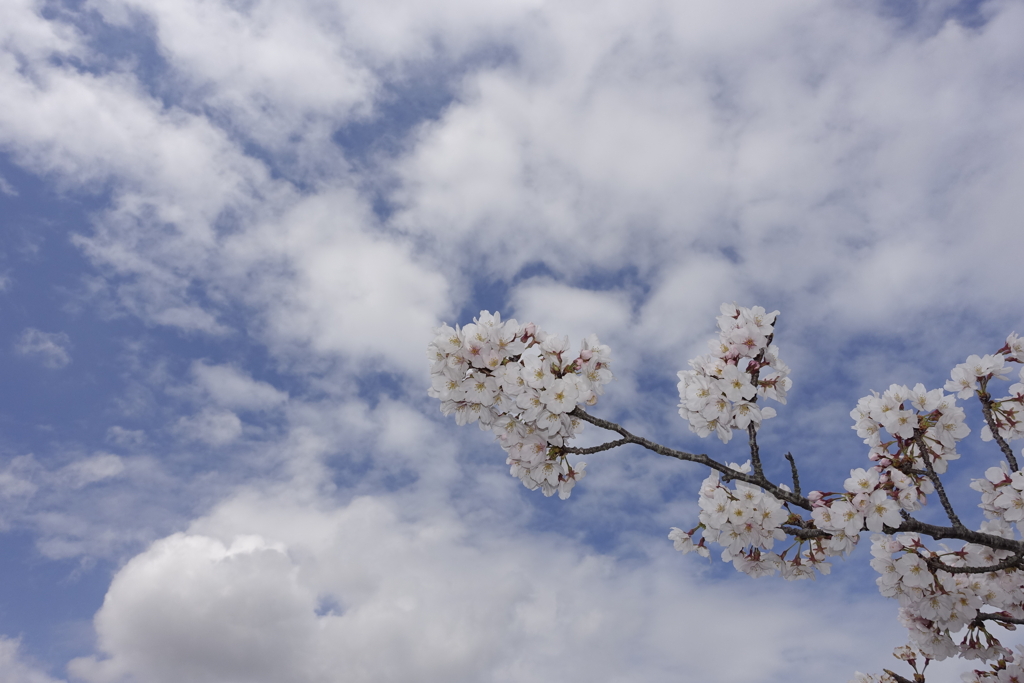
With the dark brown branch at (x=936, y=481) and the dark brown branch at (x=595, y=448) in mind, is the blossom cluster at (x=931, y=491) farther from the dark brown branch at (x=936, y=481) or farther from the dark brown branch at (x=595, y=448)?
the dark brown branch at (x=595, y=448)

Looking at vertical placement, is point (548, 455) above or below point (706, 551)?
above

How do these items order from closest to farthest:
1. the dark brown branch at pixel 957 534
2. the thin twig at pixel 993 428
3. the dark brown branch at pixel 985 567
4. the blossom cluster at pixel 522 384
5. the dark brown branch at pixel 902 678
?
the dark brown branch at pixel 985 567 → the dark brown branch at pixel 957 534 → the blossom cluster at pixel 522 384 → the thin twig at pixel 993 428 → the dark brown branch at pixel 902 678

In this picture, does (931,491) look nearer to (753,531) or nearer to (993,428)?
(993,428)

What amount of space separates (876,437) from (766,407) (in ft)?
9.02

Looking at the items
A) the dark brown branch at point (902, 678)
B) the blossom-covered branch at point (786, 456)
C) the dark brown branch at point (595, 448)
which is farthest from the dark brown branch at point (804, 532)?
the dark brown branch at point (902, 678)

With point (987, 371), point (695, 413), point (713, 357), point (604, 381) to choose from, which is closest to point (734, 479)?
point (695, 413)

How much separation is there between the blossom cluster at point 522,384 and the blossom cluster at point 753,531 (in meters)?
1.68

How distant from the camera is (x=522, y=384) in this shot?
21.9 ft

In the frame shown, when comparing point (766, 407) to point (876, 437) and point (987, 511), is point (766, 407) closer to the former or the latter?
point (876, 437)

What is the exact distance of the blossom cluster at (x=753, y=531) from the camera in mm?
6082

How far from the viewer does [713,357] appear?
6.04m

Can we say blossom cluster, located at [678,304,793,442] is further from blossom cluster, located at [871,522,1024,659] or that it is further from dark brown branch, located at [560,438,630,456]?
blossom cluster, located at [871,522,1024,659]

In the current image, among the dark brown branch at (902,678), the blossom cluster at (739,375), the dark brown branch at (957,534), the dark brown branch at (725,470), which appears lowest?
the dark brown branch at (902,678)

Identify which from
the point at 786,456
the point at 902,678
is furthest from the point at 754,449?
the point at 902,678
